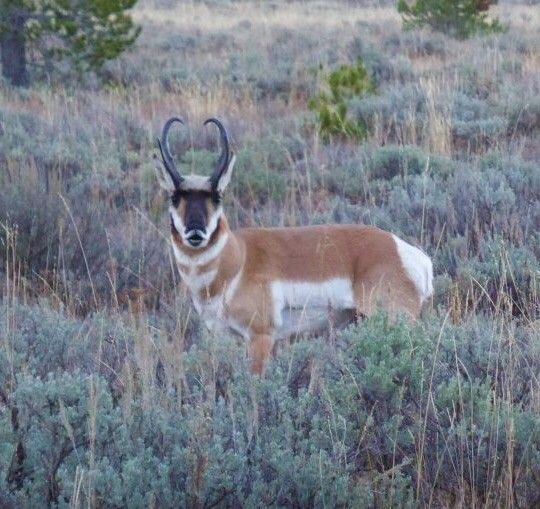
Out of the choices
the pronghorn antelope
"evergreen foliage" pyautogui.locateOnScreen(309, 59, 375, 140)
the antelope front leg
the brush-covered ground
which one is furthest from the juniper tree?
the antelope front leg

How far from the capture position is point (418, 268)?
18.7 feet

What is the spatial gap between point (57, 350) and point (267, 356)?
3.96 ft

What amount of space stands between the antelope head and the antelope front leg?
1.74ft

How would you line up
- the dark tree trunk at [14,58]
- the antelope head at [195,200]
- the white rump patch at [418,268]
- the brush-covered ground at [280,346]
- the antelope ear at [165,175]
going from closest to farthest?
the brush-covered ground at [280,346], the antelope head at [195,200], the antelope ear at [165,175], the white rump patch at [418,268], the dark tree trunk at [14,58]

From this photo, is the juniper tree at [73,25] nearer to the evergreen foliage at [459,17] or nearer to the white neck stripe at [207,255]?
the evergreen foliage at [459,17]

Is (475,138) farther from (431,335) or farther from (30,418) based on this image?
(30,418)

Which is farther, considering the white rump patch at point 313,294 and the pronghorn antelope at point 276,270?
the white rump patch at point 313,294

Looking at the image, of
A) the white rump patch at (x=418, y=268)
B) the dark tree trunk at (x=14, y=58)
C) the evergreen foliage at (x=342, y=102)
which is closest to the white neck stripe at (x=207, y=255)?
the white rump patch at (x=418, y=268)

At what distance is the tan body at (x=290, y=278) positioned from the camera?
17.9ft

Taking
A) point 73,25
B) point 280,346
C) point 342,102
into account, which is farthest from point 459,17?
point 280,346

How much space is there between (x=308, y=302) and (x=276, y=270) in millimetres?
227

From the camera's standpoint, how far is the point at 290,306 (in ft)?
18.3

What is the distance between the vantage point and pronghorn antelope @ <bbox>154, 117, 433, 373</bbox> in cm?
531

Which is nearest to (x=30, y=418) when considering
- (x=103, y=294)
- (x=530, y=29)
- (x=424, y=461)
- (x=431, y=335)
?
(x=424, y=461)
